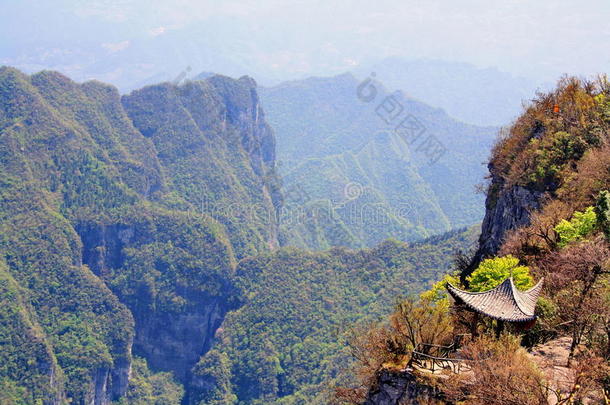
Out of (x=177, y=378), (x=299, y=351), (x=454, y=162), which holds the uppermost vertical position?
(x=454, y=162)

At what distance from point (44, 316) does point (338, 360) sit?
115 feet

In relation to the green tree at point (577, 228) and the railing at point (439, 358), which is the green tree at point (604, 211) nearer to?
the green tree at point (577, 228)

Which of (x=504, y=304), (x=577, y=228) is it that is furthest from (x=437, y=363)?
(x=577, y=228)

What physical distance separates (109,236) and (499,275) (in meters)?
75.3

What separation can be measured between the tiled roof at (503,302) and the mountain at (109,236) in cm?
5810

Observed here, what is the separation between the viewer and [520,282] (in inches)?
654

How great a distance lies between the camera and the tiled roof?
13.4 metres

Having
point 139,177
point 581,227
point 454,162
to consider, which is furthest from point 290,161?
point 581,227

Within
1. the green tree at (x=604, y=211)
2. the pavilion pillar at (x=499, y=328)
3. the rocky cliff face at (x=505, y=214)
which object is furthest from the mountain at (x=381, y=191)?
the pavilion pillar at (x=499, y=328)

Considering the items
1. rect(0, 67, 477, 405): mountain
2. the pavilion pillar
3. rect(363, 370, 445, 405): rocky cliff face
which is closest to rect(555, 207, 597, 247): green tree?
the pavilion pillar

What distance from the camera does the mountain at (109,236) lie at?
2677 inches

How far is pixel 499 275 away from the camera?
56.4 feet

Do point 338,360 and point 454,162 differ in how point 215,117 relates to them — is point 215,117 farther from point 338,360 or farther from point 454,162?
point 454,162

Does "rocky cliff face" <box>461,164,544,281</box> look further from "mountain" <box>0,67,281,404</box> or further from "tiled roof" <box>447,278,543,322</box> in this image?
"mountain" <box>0,67,281,404</box>
